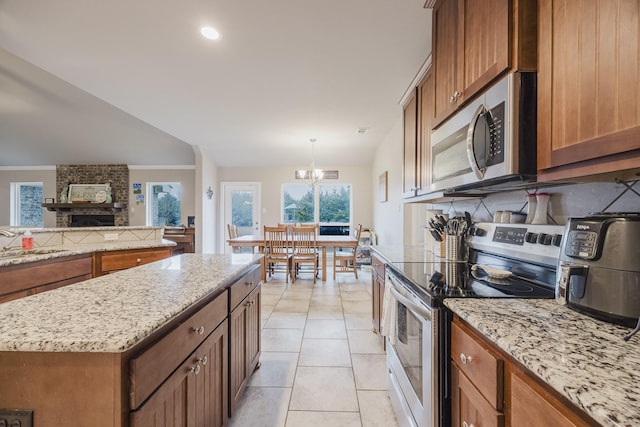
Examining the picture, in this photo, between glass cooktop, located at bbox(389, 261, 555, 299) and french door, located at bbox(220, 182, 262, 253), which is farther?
french door, located at bbox(220, 182, 262, 253)

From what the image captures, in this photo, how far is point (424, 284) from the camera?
1165mm

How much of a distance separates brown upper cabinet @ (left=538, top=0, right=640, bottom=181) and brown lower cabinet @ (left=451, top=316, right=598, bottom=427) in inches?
22.6

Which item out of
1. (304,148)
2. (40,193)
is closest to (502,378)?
(304,148)

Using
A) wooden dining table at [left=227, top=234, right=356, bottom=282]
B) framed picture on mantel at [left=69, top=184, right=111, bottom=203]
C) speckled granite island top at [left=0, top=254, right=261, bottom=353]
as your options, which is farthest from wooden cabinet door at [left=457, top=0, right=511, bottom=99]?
framed picture on mantel at [left=69, top=184, right=111, bottom=203]

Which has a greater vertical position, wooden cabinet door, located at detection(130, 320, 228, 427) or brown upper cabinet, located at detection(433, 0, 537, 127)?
brown upper cabinet, located at detection(433, 0, 537, 127)

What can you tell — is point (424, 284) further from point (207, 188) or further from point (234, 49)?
point (207, 188)

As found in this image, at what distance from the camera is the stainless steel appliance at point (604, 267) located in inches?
27.1

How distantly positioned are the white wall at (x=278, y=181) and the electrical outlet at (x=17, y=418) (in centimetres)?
597

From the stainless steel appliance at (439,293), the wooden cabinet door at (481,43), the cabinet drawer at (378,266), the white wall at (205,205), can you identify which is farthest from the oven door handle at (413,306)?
the white wall at (205,205)

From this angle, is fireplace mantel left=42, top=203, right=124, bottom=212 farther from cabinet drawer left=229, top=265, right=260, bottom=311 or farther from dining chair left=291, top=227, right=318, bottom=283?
cabinet drawer left=229, top=265, right=260, bottom=311

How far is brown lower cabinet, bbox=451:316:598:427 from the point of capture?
21.1 inches

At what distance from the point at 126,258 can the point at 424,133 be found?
9.68 ft

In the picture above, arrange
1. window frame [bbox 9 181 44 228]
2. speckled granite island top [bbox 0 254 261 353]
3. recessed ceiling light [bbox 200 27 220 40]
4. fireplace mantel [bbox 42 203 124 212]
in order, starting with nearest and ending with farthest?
speckled granite island top [bbox 0 254 261 353] < recessed ceiling light [bbox 200 27 220 40] < fireplace mantel [bbox 42 203 124 212] < window frame [bbox 9 181 44 228]

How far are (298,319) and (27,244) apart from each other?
2541mm
